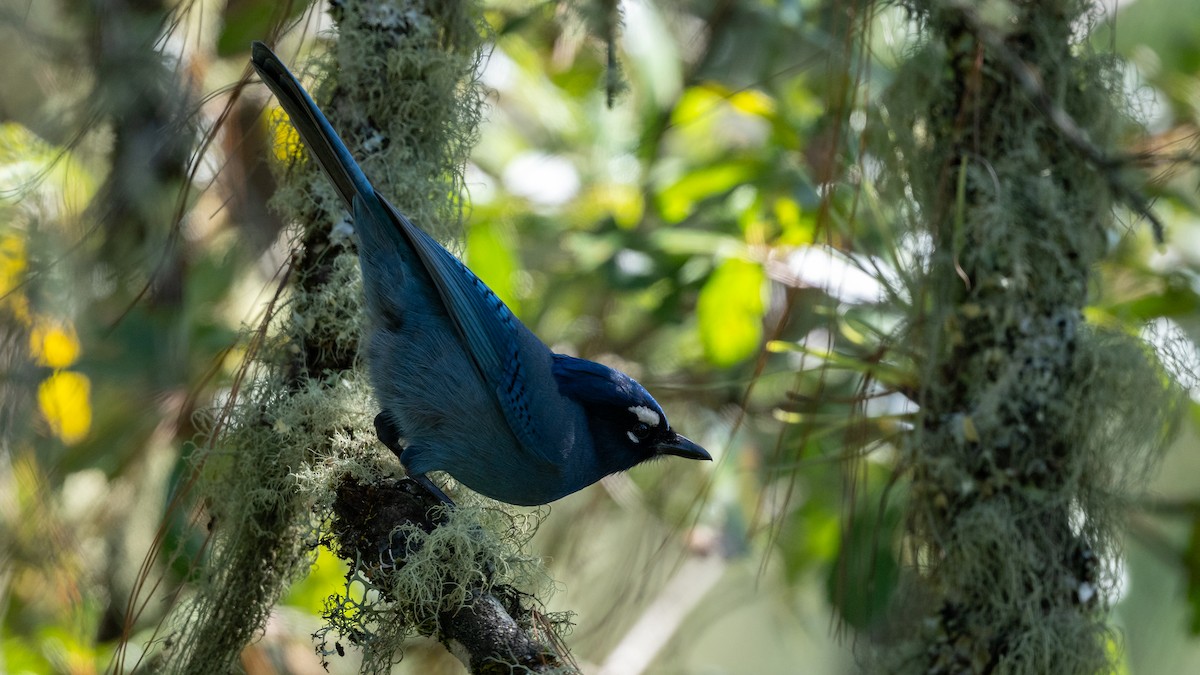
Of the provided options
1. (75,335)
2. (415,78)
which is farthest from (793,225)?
(75,335)

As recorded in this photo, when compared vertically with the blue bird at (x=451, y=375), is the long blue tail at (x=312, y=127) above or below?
above

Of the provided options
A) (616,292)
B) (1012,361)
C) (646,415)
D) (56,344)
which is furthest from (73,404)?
(1012,361)

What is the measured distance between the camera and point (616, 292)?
5.45 meters

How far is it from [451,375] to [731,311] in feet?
6.23

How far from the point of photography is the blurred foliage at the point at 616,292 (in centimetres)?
398

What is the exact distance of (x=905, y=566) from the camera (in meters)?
3.59

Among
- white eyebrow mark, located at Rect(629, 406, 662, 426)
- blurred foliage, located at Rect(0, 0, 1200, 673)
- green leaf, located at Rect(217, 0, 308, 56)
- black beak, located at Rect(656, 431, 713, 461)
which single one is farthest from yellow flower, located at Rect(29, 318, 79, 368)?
black beak, located at Rect(656, 431, 713, 461)

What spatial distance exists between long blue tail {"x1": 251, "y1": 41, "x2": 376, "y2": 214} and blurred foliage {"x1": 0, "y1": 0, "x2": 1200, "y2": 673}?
276 millimetres

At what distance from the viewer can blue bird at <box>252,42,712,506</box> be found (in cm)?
325

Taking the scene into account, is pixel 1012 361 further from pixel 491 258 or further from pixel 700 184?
pixel 491 258

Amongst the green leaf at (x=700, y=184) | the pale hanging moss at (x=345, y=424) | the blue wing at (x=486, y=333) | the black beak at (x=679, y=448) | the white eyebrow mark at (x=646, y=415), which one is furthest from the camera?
the green leaf at (x=700, y=184)

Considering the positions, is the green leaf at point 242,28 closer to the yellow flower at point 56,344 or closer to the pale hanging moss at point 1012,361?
the yellow flower at point 56,344

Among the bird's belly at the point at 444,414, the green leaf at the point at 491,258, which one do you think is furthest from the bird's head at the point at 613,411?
the green leaf at the point at 491,258

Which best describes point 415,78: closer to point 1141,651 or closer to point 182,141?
point 182,141
